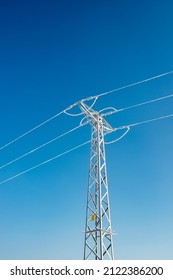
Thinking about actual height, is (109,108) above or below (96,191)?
above

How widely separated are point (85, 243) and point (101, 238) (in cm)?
106

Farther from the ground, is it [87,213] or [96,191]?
[96,191]

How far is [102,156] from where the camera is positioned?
669 inches

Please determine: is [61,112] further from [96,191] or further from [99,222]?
[99,222]

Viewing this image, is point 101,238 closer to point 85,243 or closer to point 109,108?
point 85,243

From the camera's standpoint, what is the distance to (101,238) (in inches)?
556

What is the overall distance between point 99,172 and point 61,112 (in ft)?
17.4

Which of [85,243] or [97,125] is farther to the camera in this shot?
[97,125]

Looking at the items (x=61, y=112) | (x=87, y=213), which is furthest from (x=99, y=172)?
(x=61, y=112)
